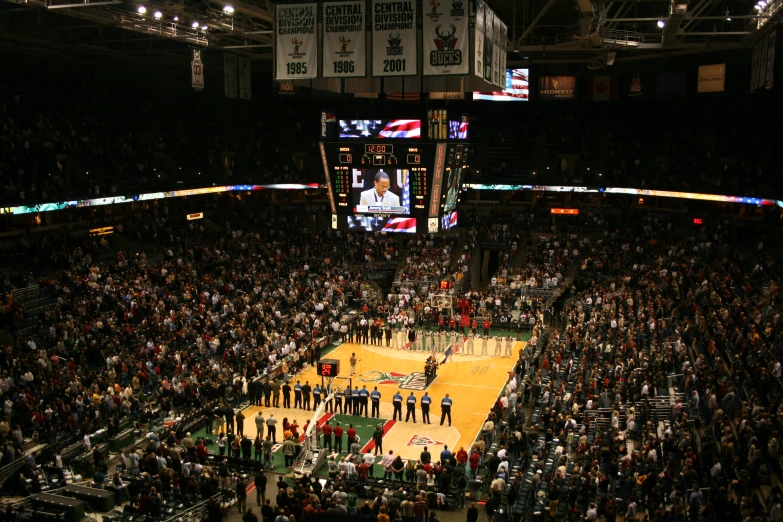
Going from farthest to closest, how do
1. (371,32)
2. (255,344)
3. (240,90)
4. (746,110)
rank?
(746,110)
(240,90)
(255,344)
(371,32)

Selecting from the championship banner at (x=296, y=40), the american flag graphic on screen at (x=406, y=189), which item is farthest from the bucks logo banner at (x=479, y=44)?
the american flag graphic on screen at (x=406, y=189)

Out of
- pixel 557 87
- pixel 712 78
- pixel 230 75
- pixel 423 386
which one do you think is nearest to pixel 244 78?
pixel 230 75

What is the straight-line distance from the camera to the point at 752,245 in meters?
36.2

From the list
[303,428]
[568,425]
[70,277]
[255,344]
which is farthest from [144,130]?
[568,425]

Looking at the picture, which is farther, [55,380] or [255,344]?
[255,344]

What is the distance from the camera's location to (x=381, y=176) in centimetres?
2753

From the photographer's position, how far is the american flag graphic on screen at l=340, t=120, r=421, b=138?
26.9 meters

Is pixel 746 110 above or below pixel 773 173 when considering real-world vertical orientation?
above

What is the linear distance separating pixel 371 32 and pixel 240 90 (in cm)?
1449

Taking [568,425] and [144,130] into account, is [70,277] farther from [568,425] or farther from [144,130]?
[568,425]

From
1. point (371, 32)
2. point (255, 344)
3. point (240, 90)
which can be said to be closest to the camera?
point (371, 32)

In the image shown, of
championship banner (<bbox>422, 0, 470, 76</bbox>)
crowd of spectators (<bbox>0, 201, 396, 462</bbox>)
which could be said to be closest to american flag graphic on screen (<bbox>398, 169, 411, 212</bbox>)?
championship banner (<bbox>422, 0, 470, 76</bbox>)

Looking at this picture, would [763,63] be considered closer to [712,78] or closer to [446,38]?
[446,38]

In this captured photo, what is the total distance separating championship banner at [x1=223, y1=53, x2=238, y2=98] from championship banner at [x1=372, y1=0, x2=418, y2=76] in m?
13.3
